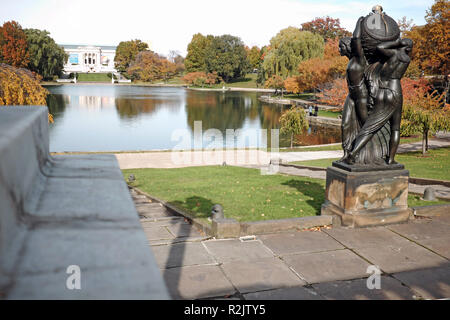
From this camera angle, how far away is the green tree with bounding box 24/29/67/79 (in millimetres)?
82812

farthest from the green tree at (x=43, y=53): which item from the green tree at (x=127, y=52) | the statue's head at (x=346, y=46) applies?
the statue's head at (x=346, y=46)

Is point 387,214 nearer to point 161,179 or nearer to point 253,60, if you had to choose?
point 161,179

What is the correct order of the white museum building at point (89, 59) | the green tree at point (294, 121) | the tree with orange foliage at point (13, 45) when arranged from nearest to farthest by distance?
the green tree at point (294, 121) < the tree with orange foliage at point (13, 45) < the white museum building at point (89, 59)

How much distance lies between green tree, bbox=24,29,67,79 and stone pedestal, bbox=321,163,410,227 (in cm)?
8858

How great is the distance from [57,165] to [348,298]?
12.3ft

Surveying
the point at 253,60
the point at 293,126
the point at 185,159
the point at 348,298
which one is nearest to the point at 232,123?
the point at 293,126

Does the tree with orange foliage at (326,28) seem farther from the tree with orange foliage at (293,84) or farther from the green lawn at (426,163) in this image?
the green lawn at (426,163)

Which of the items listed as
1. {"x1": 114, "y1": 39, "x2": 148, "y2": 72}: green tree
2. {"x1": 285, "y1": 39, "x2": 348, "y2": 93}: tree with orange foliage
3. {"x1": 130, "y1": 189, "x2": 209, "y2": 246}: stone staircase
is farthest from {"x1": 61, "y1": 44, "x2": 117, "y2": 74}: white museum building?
{"x1": 130, "y1": 189, "x2": 209, "y2": 246}: stone staircase

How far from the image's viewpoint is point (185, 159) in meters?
19.3

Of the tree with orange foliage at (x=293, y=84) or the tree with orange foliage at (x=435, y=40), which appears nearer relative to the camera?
the tree with orange foliage at (x=435, y=40)

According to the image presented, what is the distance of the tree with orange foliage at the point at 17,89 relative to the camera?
14616 millimetres

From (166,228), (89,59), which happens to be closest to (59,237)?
(166,228)

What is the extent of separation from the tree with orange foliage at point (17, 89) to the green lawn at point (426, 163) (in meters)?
11.4

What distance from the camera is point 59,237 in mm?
1279
